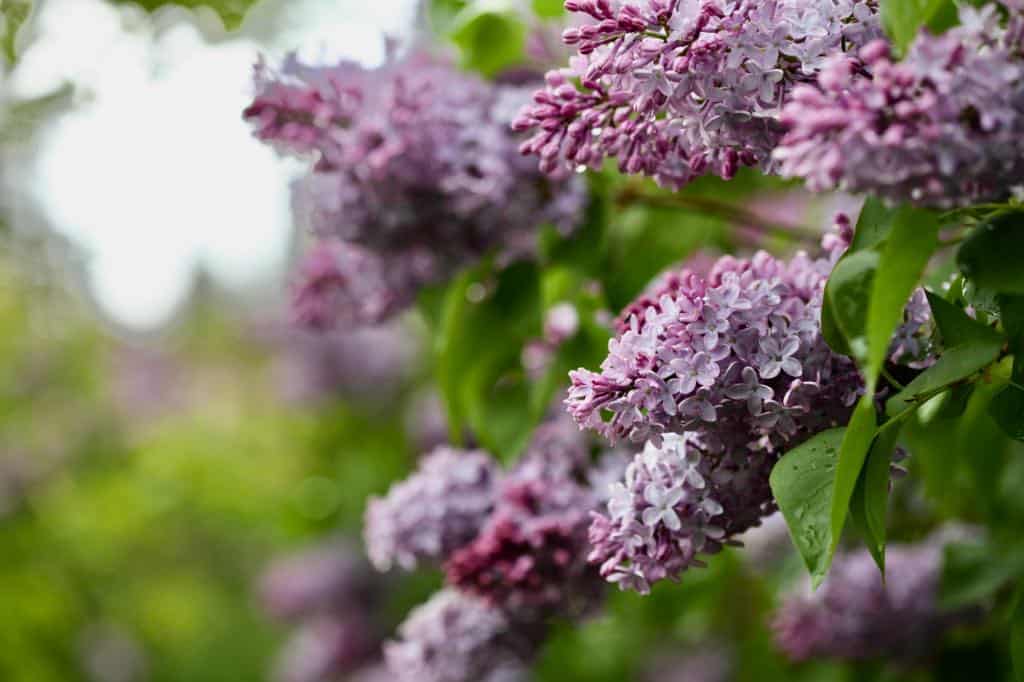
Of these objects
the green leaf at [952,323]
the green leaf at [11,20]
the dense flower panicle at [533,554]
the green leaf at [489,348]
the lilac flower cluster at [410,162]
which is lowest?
the green leaf at [952,323]

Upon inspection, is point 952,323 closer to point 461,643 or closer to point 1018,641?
point 1018,641

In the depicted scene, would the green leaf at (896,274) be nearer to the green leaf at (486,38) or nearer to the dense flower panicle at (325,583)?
the green leaf at (486,38)

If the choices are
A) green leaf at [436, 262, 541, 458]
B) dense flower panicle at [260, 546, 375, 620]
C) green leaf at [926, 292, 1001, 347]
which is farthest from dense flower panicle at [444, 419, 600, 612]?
dense flower panicle at [260, 546, 375, 620]

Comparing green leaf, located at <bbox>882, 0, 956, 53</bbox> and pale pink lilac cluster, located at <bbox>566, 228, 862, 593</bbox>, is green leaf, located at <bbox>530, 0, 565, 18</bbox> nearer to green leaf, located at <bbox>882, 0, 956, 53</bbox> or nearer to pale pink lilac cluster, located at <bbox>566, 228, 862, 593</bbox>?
pale pink lilac cluster, located at <bbox>566, 228, 862, 593</bbox>

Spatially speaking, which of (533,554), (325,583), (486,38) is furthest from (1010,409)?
(325,583)

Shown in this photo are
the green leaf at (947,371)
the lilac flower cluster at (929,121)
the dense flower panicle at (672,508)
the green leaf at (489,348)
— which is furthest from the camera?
the green leaf at (489,348)

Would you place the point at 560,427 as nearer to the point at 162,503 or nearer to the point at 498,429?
the point at 498,429

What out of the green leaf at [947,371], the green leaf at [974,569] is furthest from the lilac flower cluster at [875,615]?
the green leaf at [947,371]
